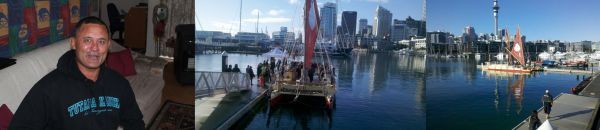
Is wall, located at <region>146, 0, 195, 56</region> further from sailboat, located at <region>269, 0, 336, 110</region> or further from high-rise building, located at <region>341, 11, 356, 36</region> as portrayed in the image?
high-rise building, located at <region>341, 11, 356, 36</region>

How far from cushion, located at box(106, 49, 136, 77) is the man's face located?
1.91ft

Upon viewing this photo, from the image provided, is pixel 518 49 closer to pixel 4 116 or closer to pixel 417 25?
pixel 417 25

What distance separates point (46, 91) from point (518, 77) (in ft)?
10.4

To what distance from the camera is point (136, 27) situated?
2.21 m

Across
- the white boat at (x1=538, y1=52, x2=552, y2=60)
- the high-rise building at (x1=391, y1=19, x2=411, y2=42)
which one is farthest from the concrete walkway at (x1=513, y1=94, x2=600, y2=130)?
the high-rise building at (x1=391, y1=19, x2=411, y2=42)

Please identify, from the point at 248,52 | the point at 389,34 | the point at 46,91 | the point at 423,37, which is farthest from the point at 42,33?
the point at 423,37

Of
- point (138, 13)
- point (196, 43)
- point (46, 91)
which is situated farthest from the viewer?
→ point (196, 43)

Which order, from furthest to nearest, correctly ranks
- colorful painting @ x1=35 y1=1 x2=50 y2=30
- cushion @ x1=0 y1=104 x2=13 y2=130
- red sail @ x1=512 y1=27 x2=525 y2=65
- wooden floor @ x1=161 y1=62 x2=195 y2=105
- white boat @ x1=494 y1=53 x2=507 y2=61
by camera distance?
white boat @ x1=494 y1=53 x2=507 y2=61 → red sail @ x1=512 y1=27 x2=525 y2=65 → wooden floor @ x1=161 y1=62 x2=195 y2=105 → colorful painting @ x1=35 y1=1 x2=50 y2=30 → cushion @ x1=0 y1=104 x2=13 y2=130

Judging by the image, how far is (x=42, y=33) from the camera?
6.02 feet

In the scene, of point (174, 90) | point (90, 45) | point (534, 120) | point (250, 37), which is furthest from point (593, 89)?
point (90, 45)

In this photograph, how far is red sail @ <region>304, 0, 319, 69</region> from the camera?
2523 millimetres

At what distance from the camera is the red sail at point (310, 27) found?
2523 millimetres

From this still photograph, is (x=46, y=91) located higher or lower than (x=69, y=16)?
lower

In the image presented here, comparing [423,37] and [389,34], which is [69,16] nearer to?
[389,34]
